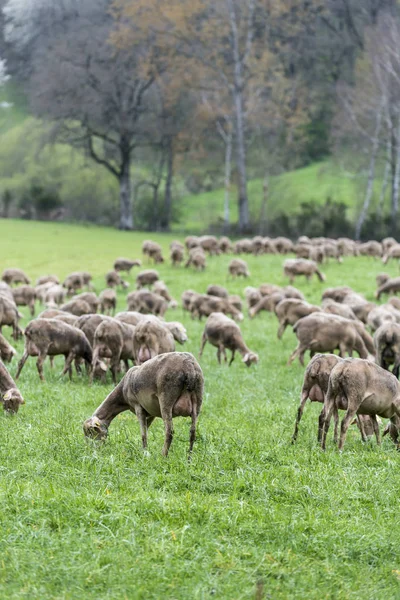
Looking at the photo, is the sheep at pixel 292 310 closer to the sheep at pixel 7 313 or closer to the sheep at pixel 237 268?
the sheep at pixel 7 313

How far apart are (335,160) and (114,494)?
5402 cm

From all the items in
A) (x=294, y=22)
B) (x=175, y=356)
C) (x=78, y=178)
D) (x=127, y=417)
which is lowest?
(x=127, y=417)

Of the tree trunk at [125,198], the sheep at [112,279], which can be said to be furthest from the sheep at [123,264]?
the tree trunk at [125,198]

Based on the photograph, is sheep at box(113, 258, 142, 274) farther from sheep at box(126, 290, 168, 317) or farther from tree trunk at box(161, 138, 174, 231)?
tree trunk at box(161, 138, 174, 231)

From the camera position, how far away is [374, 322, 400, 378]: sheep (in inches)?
Answer: 488

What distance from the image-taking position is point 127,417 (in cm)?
995

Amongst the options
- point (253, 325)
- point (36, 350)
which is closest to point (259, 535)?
Result: point (36, 350)

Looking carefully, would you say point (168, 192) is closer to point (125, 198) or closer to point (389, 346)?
point (125, 198)

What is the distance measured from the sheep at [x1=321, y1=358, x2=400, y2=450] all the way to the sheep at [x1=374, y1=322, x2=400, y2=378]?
3.96m

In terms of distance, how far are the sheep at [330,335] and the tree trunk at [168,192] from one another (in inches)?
1613

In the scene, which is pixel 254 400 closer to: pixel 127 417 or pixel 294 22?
pixel 127 417

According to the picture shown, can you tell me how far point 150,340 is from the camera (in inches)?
474

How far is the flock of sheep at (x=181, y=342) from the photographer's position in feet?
26.1

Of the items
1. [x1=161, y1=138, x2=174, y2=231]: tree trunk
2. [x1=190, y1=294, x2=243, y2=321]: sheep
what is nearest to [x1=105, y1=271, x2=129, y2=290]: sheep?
[x1=190, y1=294, x2=243, y2=321]: sheep
